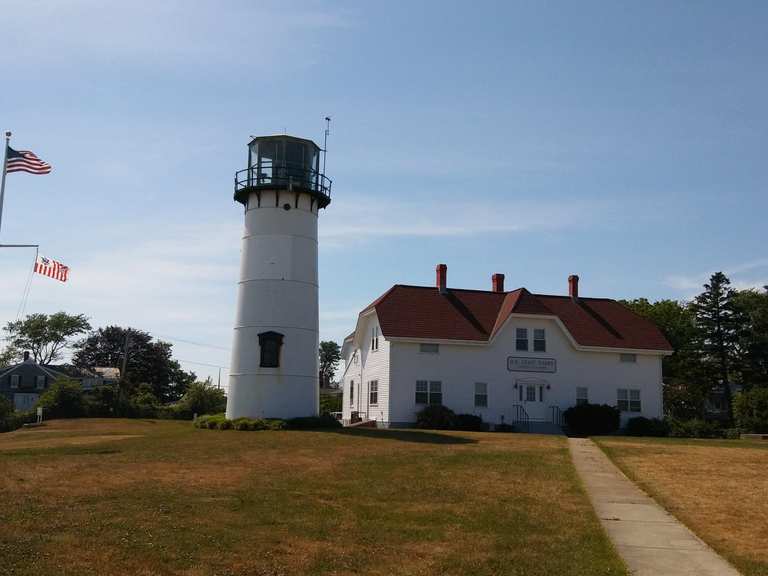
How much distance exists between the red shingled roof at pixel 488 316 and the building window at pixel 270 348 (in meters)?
5.30

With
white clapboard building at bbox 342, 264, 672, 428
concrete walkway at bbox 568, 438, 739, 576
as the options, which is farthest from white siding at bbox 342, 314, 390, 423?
concrete walkway at bbox 568, 438, 739, 576

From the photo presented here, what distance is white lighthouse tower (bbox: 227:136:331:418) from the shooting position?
1353 inches

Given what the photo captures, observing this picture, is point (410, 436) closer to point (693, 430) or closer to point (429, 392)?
point (429, 392)

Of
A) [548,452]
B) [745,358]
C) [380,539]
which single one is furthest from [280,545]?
[745,358]

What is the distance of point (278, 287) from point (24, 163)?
11.1 m

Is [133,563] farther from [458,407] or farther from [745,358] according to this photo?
[745,358]

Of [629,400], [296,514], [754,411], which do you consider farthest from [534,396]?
[296,514]

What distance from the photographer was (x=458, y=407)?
37.8 m

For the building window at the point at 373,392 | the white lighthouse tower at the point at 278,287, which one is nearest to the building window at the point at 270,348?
the white lighthouse tower at the point at 278,287

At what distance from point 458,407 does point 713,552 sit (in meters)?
27.8

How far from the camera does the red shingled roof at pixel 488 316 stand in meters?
38.0

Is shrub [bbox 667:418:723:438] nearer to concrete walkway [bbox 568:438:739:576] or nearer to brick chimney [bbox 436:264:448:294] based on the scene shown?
brick chimney [bbox 436:264:448:294]

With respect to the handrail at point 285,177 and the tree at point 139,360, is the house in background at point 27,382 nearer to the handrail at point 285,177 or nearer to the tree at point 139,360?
the tree at point 139,360

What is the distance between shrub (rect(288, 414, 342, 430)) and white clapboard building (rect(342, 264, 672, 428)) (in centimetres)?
369
